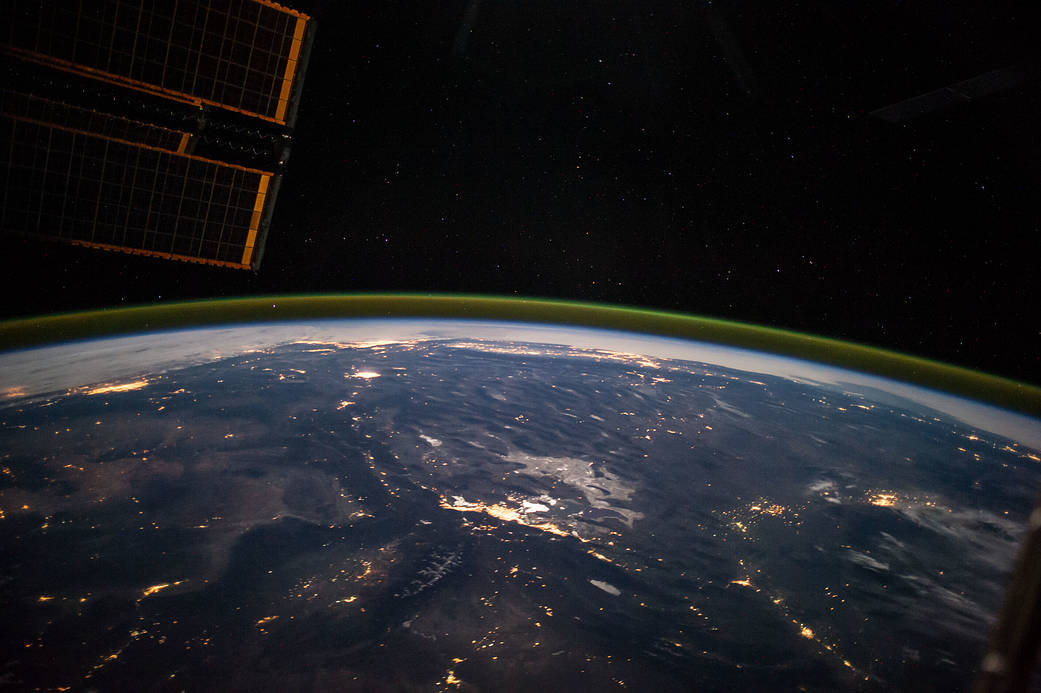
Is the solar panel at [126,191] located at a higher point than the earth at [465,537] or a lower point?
higher

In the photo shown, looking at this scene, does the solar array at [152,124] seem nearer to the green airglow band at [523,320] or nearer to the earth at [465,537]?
the earth at [465,537]

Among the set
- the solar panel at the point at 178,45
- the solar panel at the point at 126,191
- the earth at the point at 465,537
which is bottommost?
the earth at the point at 465,537

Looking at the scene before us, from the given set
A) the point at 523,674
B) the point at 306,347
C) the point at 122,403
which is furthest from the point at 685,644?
the point at 306,347

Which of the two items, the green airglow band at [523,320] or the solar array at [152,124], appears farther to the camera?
the green airglow band at [523,320]

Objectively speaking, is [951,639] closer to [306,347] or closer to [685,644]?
[685,644]

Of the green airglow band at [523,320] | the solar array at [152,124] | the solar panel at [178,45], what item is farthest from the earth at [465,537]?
the solar panel at [178,45]

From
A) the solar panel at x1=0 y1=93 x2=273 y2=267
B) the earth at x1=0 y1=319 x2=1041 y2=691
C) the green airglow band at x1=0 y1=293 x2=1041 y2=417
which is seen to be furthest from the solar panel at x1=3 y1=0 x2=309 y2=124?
the green airglow band at x1=0 y1=293 x2=1041 y2=417

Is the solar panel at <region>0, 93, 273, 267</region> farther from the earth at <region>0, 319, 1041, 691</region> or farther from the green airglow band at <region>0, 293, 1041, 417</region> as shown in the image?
the green airglow band at <region>0, 293, 1041, 417</region>

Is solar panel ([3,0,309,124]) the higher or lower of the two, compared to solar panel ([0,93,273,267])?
higher
